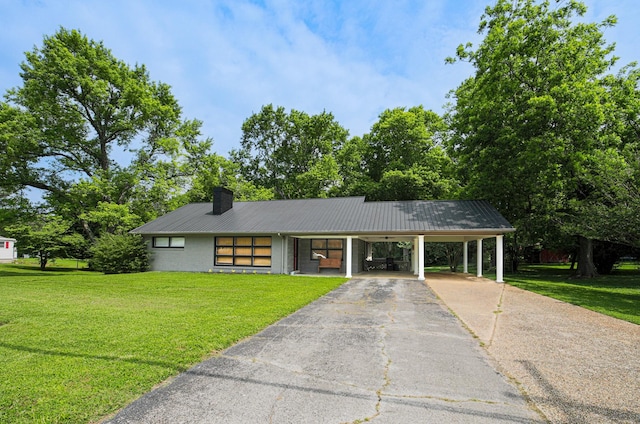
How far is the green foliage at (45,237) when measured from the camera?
21.4m

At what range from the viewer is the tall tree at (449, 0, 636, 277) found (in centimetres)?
1603

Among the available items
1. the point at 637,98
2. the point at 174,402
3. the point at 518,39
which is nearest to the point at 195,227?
the point at 174,402

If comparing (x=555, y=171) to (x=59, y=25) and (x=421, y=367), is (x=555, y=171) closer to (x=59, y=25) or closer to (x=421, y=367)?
(x=421, y=367)

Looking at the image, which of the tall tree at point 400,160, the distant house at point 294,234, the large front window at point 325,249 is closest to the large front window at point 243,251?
the distant house at point 294,234

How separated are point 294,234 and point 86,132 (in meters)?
17.3

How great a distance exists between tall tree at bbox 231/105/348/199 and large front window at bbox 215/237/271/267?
18.5m

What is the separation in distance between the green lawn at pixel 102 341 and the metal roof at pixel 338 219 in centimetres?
738

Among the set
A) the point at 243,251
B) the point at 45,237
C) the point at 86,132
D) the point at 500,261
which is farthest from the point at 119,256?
the point at 500,261

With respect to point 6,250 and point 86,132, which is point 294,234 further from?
point 6,250

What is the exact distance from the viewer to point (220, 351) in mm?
4430

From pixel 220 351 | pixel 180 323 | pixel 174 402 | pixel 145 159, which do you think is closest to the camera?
pixel 174 402

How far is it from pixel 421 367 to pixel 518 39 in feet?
63.8

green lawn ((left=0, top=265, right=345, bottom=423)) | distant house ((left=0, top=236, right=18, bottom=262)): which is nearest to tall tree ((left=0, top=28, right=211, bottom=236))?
green lawn ((left=0, top=265, right=345, bottom=423))

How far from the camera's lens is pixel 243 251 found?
18.1 m
